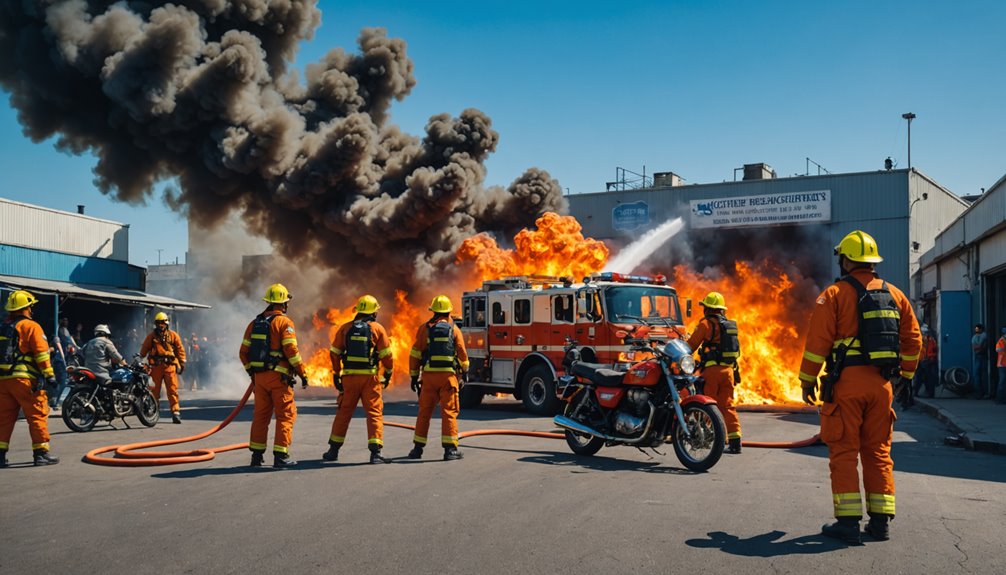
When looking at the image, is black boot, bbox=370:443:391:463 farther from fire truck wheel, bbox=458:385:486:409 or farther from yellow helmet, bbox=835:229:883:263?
fire truck wheel, bbox=458:385:486:409

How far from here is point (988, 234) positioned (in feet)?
58.7

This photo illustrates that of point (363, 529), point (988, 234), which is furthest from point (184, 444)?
point (988, 234)

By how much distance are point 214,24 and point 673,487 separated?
22428mm

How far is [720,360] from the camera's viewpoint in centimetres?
1006

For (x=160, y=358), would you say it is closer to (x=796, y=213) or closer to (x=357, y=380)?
(x=357, y=380)

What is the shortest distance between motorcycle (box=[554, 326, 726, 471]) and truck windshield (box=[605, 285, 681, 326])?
437 cm

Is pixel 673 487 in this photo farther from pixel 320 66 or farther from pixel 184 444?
pixel 320 66

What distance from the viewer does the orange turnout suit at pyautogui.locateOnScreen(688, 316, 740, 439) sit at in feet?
32.4

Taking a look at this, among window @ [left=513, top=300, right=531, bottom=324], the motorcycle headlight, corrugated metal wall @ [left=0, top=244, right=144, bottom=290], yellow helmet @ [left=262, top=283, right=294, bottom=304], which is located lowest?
the motorcycle headlight

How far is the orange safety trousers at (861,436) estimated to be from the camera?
5438 mm

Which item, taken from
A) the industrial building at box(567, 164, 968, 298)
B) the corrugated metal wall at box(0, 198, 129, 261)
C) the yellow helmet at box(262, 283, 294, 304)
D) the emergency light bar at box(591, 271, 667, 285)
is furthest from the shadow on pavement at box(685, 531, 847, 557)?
the corrugated metal wall at box(0, 198, 129, 261)

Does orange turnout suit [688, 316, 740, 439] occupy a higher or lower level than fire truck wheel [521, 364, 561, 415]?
higher

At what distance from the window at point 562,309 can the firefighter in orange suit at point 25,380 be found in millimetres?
8255

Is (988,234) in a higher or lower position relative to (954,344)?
higher
